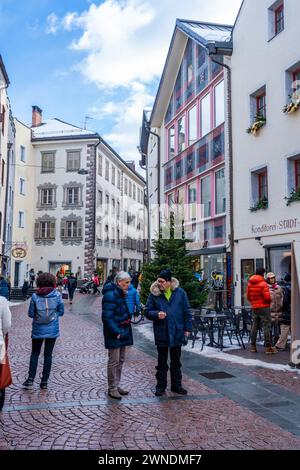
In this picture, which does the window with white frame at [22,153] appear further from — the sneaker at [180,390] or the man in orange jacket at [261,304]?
the sneaker at [180,390]

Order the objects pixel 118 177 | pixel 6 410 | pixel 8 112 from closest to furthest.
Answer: pixel 6 410 → pixel 8 112 → pixel 118 177

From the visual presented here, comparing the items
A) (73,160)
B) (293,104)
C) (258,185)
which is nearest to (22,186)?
(73,160)

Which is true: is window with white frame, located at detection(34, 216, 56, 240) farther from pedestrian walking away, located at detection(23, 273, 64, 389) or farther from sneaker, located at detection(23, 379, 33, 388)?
sneaker, located at detection(23, 379, 33, 388)

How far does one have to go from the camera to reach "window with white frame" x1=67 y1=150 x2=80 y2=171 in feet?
151

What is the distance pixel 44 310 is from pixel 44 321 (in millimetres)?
170

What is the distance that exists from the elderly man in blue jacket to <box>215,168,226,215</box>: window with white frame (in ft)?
43.5

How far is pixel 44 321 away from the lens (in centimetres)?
753

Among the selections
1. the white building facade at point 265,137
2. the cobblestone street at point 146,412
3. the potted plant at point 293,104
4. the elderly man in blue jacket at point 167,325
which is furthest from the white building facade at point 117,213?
the elderly man in blue jacket at point 167,325

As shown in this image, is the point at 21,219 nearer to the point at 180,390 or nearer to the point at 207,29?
the point at 207,29

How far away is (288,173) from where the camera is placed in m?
15.5

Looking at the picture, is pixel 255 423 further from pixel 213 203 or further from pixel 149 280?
pixel 213 203

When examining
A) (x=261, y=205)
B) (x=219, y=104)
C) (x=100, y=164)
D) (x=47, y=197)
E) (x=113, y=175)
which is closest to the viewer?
(x=261, y=205)

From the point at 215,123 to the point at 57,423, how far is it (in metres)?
17.5

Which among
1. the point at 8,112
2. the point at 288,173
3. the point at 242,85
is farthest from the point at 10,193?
the point at 288,173
